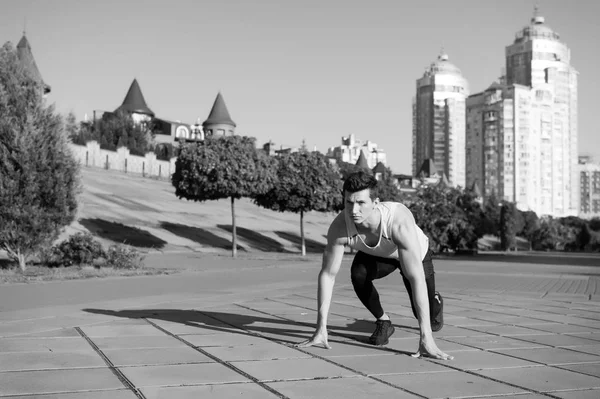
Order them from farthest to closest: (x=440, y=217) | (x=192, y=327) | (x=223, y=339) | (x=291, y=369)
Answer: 1. (x=440, y=217)
2. (x=192, y=327)
3. (x=223, y=339)
4. (x=291, y=369)

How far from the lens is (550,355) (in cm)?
548

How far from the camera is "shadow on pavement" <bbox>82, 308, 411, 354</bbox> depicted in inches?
255

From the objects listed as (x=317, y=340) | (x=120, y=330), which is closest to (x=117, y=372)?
(x=317, y=340)

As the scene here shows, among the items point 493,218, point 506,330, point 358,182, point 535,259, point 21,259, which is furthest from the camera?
point 493,218

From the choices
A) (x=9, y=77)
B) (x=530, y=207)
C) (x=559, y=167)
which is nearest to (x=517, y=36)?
(x=559, y=167)

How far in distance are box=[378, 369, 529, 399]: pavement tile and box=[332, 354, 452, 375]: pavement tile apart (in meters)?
0.14

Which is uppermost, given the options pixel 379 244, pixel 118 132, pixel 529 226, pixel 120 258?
pixel 118 132

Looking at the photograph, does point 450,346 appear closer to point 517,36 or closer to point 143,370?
point 143,370

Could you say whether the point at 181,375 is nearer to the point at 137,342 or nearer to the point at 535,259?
the point at 137,342

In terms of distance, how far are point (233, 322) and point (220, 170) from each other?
74.4ft

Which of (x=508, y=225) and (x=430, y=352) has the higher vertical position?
(x=430, y=352)

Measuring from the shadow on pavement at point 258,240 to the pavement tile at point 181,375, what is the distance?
31720 millimetres

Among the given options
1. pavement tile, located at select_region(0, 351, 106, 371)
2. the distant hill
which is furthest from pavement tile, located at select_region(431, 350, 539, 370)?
the distant hill

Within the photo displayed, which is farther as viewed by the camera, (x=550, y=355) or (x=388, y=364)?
(x=550, y=355)
